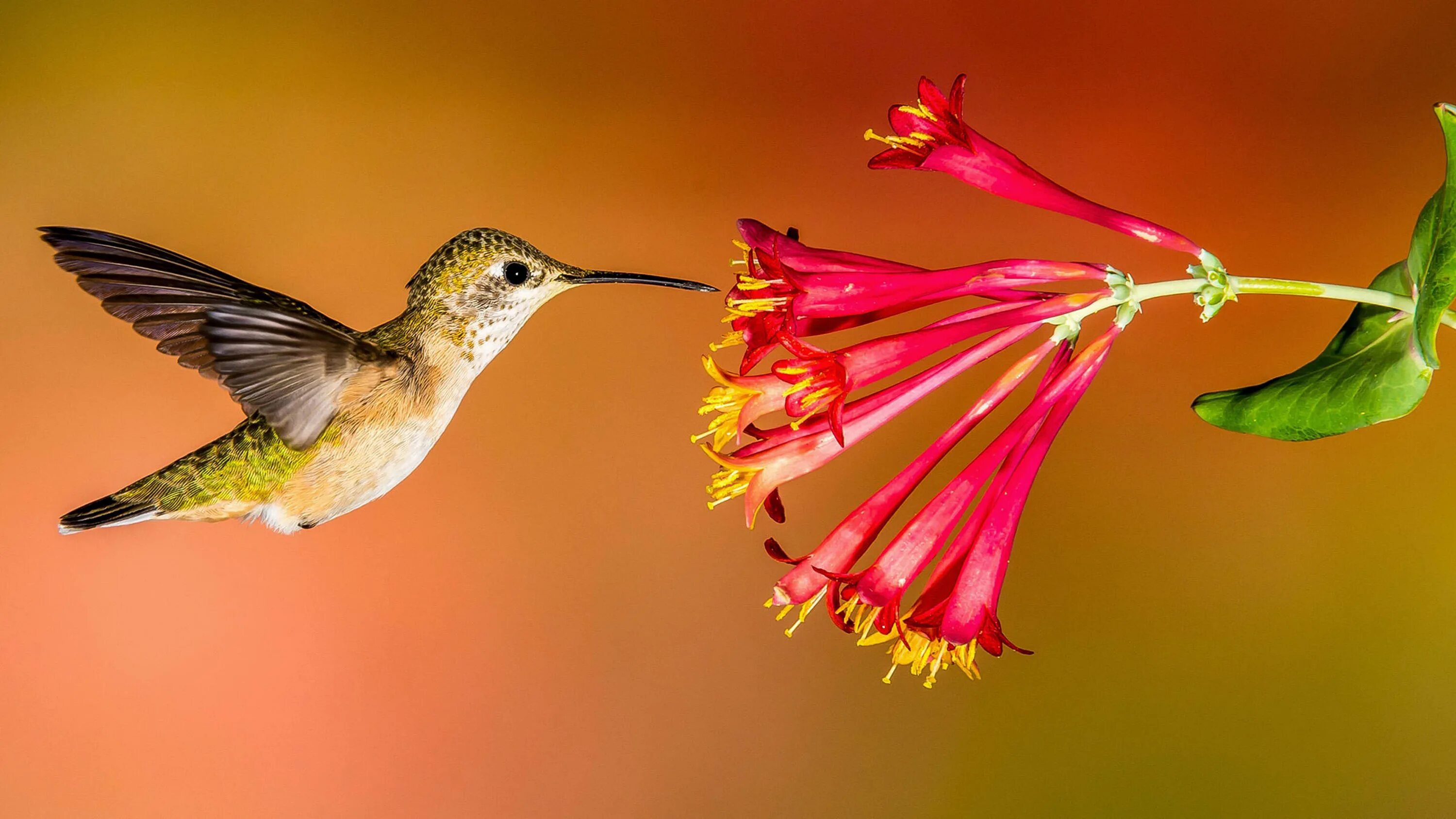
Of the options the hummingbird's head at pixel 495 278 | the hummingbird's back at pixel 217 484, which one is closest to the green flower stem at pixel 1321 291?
the hummingbird's head at pixel 495 278

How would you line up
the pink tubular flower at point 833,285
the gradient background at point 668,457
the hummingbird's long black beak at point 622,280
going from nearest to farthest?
1. the pink tubular flower at point 833,285
2. the hummingbird's long black beak at point 622,280
3. the gradient background at point 668,457

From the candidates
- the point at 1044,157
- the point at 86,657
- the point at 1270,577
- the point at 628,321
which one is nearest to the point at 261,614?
the point at 86,657

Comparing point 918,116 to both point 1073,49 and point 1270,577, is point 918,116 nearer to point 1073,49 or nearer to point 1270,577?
point 1073,49

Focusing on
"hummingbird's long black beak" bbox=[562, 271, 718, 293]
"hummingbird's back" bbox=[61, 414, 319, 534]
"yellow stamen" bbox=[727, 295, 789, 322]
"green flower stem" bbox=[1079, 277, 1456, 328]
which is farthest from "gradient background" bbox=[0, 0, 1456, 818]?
"green flower stem" bbox=[1079, 277, 1456, 328]

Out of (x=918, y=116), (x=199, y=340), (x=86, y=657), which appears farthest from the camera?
(x=86, y=657)

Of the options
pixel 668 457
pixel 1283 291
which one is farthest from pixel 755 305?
pixel 668 457

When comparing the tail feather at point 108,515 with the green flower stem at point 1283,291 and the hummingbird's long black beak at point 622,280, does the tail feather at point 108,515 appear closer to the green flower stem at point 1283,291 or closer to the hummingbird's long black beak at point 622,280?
the hummingbird's long black beak at point 622,280

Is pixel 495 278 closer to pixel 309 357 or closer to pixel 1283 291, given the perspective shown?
pixel 309 357

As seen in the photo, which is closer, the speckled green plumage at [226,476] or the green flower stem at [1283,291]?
the green flower stem at [1283,291]
